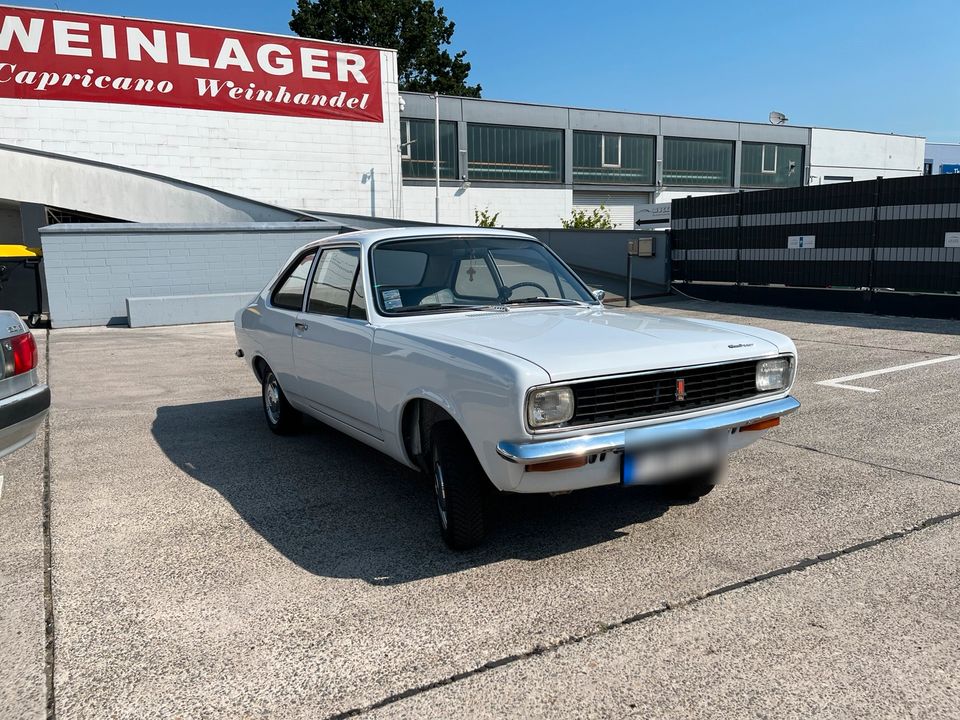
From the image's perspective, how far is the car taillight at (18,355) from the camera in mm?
3986

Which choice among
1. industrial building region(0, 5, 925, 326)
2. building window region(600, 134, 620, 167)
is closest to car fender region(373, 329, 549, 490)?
industrial building region(0, 5, 925, 326)

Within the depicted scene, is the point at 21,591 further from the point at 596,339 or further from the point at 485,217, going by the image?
the point at 485,217

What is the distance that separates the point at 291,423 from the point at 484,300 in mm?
2099

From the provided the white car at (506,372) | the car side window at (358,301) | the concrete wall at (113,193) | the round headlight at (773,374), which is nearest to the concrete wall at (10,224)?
the concrete wall at (113,193)

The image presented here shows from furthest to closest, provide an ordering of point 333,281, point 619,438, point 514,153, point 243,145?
1. point 514,153
2. point 243,145
3. point 333,281
4. point 619,438

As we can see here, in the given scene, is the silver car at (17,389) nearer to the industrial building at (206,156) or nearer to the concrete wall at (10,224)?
the industrial building at (206,156)

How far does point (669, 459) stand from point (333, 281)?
2.49 m


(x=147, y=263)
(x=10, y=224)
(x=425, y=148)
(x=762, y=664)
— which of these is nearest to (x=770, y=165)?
(x=425, y=148)

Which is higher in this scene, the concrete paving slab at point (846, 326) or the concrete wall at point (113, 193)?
the concrete wall at point (113, 193)

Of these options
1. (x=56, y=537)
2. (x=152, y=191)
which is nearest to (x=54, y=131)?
(x=152, y=191)

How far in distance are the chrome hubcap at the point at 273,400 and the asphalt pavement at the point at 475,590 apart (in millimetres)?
286

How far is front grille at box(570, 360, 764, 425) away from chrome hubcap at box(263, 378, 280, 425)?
10.7 feet

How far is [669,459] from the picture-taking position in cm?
340

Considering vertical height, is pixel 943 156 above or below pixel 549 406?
above
